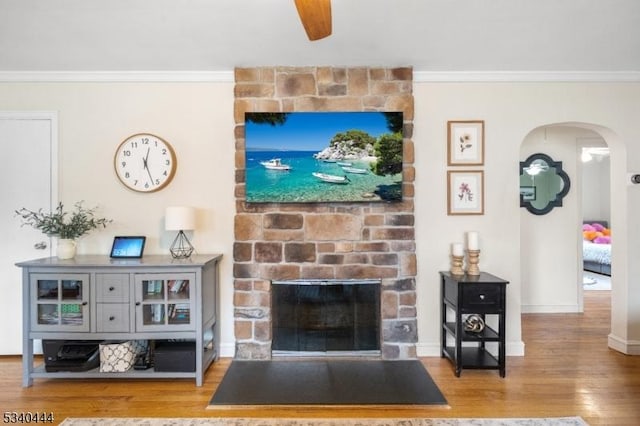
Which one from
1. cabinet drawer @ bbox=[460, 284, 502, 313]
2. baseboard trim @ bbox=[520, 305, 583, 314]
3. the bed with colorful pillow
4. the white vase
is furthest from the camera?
the bed with colorful pillow

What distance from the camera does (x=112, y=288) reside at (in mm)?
2588

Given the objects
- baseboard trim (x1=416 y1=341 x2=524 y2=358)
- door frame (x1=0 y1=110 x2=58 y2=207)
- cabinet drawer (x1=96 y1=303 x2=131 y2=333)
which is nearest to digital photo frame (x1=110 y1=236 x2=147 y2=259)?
cabinet drawer (x1=96 y1=303 x2=131 y2=333)

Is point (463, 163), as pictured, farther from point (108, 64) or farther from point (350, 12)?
point (108, 64)

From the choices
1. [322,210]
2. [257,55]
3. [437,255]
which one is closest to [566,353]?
[437,255]

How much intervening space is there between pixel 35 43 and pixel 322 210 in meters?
2.53

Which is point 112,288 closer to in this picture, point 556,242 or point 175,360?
point 175,360

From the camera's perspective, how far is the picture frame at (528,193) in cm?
444

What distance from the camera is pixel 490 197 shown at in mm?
3150

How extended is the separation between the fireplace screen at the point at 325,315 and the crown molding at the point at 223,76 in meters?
1.91

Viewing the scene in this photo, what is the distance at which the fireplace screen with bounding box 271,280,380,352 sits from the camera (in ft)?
10.1

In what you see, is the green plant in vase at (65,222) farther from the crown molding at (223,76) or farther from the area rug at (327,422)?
the area rug at (327,422)

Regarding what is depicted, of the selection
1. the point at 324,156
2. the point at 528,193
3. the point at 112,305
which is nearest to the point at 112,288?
the point at 112,305

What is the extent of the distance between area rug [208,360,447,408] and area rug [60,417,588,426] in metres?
0.15

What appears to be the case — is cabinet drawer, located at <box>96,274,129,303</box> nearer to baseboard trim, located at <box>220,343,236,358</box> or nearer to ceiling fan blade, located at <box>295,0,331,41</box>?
baseboard trim, located at <box>220,343,236,358</box>
